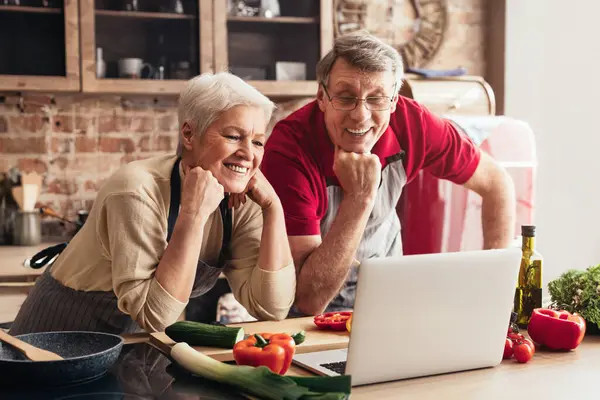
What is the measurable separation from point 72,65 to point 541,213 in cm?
255

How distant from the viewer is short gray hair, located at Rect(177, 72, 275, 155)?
1868mm

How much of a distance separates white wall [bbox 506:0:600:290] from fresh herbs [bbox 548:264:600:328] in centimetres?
250

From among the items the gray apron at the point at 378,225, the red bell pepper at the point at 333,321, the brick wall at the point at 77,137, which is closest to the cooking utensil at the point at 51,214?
the brick wall at the point at 77,137

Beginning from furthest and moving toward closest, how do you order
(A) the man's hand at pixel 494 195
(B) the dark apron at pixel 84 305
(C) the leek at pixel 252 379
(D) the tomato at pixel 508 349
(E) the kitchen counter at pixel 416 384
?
(A) the man's hand at pixel 494 195 → (B) the dark apron at pixel 84 305 → (D) the tomato at pixel 508 349 → (E) the kitchen counter at pixel 416 384 → (C) the leek at pixel 252 379

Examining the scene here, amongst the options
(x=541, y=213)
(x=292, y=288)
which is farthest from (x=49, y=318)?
(x=541, y=213)

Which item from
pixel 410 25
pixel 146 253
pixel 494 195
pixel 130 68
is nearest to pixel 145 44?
pixel 130 68

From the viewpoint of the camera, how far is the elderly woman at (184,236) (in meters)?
1.75

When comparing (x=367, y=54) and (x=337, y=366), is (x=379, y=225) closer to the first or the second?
(x=367, y=54)

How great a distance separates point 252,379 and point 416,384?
0.32 meters

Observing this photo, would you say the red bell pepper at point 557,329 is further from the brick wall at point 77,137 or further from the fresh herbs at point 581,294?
the brick wall at point 77,137

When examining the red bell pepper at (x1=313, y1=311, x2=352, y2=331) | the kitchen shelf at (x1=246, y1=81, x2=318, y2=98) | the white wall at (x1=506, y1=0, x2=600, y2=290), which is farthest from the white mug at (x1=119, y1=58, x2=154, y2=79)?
the red bell pepper at (x1=313, y1=311, x2=352, y2=331)

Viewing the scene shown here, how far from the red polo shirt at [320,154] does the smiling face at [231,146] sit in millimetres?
329

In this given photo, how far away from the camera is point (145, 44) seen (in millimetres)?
3551

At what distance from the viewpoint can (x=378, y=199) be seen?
253cm
